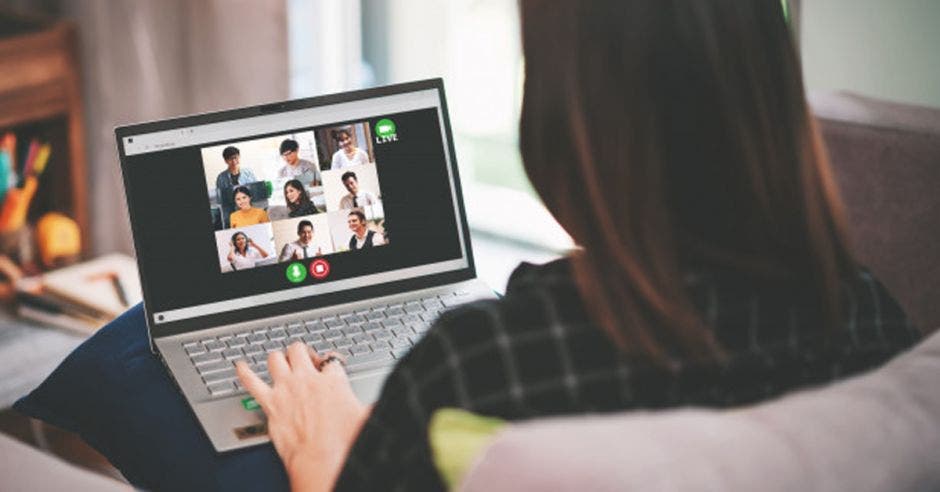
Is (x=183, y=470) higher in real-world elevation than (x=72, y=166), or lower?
lower

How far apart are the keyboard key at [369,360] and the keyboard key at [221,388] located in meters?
0.12

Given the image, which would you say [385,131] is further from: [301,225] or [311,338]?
[311,338]

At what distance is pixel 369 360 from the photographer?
121cm

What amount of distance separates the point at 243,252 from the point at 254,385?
10.8 inches

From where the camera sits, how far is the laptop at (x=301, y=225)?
4.21 ft

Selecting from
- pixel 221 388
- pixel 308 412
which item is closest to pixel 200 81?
pixel 221 388

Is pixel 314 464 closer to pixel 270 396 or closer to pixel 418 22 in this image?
pixel 270 396

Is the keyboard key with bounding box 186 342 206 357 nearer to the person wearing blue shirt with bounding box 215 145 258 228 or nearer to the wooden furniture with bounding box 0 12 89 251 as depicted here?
the person wearing blue shirt with bounding box 215 145 258 228

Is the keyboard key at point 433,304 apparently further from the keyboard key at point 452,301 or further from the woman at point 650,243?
the woman at point 650,243

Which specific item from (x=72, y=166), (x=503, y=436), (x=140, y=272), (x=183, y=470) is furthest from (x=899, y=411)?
(x=72, y=166)

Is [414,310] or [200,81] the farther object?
[200,81]

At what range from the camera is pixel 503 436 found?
2.14 ft

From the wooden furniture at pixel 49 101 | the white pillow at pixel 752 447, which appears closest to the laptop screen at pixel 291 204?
the white pillow at pixel 752 447

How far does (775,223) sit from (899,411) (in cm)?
17
